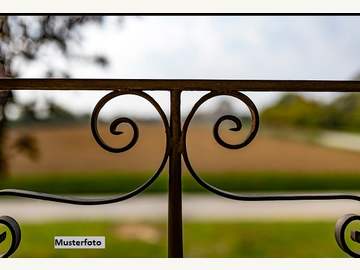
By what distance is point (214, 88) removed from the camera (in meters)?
0.75

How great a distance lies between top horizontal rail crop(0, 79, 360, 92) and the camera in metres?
0.73

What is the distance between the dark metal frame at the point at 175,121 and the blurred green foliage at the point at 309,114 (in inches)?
240

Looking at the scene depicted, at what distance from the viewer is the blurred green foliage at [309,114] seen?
22.5 ft

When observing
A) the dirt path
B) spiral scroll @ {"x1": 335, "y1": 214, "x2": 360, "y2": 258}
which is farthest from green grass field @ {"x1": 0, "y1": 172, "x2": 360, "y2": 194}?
spiral scroll @ {"x1": 335, "y1": 214, "x2": 360, "y2": 258}

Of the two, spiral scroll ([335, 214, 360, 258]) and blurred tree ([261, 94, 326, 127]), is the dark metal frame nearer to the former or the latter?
spiral scroll ([335, 214, 360, 258])

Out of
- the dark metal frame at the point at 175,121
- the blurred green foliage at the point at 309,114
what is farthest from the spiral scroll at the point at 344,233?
the blurred green foliage at the point at 309,114

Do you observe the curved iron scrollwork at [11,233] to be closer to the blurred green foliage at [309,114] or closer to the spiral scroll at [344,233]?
the spiral scroll at [344,233]

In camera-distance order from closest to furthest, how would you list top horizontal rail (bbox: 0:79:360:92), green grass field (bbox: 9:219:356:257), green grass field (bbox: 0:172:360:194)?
top horizontal rail (bbox: 0:79:360:92)
green grass field (bbox: 9:219:356:257)
green grass field (bbox: 0:172:360:194)

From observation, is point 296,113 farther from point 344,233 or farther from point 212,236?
point 344,233

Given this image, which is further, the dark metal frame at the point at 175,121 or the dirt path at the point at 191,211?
the dirt path at the point at 191,211

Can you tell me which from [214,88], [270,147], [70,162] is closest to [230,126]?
[214,88]

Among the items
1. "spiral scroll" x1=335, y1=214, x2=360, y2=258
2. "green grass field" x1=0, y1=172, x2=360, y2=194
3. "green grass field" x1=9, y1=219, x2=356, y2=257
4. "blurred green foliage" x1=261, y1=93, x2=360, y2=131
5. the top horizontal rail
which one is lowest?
"green grass field" x1=9, y1=219, x2=356, y2=257

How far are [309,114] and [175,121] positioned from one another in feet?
23.2
